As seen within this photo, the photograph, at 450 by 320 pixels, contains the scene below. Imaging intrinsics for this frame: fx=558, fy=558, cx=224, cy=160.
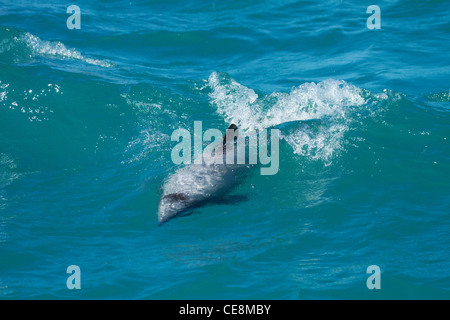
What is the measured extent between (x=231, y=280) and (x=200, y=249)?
2.98 ft

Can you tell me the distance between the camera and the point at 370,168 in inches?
422

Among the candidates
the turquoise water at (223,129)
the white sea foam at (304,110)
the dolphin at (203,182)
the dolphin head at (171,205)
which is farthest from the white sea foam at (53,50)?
the dolphin head at (171,205)

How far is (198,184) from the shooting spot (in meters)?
9.97

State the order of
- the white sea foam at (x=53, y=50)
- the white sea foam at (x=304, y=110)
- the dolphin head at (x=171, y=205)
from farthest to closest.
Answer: the white sea foam at (x=53, y=50) < the white sea foam at (x=304, y=110) < the dolphin head at (x=171, y=205)

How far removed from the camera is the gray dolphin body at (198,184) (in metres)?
9.55

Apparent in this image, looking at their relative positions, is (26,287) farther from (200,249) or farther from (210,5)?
(210,5)

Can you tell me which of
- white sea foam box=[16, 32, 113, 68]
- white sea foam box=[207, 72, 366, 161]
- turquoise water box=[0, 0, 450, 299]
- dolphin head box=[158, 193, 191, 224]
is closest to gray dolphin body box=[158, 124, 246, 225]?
dolphin head box=[158, 193, 191, 224]

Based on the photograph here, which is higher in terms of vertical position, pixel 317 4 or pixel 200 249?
pixel 317 4

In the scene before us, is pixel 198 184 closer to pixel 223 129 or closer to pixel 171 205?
pixel 171 205

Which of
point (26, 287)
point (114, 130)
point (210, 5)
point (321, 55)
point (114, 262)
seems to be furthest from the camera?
point (210, 5)

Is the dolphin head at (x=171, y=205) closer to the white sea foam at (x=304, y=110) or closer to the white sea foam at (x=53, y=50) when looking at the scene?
the white sea foam at (x=304, y=110)

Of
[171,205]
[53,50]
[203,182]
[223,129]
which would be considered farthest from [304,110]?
[53,50]

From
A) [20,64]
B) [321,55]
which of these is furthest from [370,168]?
[20,64]

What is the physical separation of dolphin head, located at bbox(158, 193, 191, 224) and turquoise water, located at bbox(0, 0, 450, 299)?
17 centimetres
